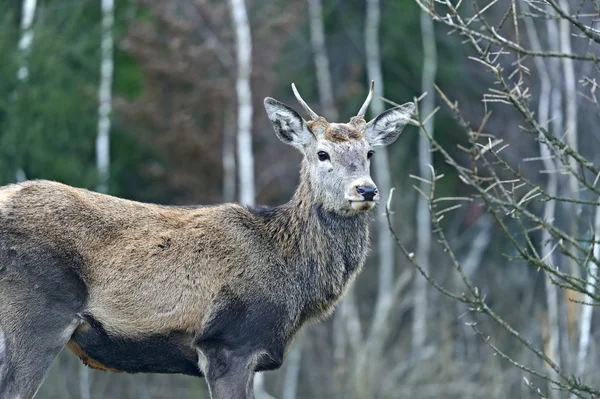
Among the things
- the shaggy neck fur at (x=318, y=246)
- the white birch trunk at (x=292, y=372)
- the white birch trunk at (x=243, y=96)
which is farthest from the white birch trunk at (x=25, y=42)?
the shaggy neck fur at (x=318, y=246)

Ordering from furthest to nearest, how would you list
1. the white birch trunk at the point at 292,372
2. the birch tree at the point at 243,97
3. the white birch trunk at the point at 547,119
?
1. the birch tree at the point at 243,97
2. the white birch trunk at the point at 292,372
3. the white birch trunk at the point at 547,119

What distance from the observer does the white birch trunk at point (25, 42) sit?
58.9ft

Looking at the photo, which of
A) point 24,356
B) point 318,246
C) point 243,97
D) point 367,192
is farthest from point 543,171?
point 243,97

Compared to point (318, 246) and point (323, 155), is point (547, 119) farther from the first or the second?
point (318, 246)

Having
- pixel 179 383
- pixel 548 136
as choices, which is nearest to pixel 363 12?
pixel 179 383

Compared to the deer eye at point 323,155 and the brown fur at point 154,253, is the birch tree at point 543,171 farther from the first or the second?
the brown fur at point 154,253

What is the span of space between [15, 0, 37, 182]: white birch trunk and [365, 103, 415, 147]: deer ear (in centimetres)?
947

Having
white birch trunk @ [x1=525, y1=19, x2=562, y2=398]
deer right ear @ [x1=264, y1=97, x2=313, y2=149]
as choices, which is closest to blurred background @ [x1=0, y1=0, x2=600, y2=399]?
white birch trunk @ [x1=525, y1=19, x2=562, y2=398]

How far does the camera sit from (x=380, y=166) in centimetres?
2544

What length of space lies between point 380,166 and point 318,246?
55.6 ft

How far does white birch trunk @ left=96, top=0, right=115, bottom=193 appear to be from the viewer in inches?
850

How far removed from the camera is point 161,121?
2336 centimetres

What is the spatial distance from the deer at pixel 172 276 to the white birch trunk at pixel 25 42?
970cm

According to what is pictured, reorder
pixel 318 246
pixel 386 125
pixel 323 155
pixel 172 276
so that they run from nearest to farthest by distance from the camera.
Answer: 1. pixel 172 276
2. pixel 318 246
3. pixel 323 155
4. pixel 386 125
